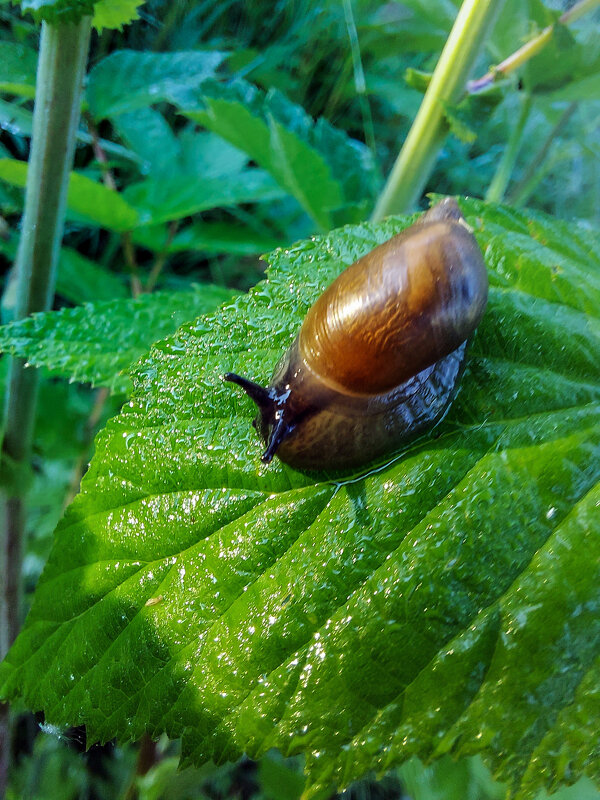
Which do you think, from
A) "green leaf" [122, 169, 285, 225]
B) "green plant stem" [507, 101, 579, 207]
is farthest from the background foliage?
"green plant stem" [507, 101, 579, 207]

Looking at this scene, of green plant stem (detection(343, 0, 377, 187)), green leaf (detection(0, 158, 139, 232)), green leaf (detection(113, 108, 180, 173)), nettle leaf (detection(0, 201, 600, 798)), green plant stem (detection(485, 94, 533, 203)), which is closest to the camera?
nettle leaf (detection(0, 201, 600, 798))

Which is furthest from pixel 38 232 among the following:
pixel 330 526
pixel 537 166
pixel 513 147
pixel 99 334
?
pixel 537 166

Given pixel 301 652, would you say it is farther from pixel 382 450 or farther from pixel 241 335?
pixel 241 335

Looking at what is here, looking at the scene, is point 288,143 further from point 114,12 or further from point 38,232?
point 38,232

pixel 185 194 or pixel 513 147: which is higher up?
pixel 185 194

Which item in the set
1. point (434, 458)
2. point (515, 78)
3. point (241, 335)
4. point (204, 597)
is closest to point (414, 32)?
point (515, 78)

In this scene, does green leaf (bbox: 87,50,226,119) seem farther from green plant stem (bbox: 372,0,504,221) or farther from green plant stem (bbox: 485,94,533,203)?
green plant stem (bbox: 485,94,533,203)
